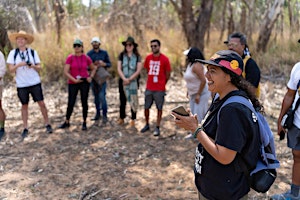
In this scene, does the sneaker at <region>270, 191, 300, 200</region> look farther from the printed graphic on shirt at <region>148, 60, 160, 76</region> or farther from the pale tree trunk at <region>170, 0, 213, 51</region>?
the pale tree trunk at <region>170, 0, 213, 51</region>

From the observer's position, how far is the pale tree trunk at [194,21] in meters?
8.01

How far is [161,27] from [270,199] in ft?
30.3

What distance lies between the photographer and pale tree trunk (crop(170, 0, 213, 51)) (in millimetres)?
8008

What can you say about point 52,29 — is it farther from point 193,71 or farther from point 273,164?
point 273,164

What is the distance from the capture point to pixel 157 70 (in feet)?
Answer: 18.0

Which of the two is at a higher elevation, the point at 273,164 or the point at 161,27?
the point at 161,27

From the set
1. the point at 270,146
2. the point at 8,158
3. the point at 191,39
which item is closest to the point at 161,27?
the point at 191,39

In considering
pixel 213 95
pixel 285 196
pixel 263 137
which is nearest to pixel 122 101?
pixel 213 95

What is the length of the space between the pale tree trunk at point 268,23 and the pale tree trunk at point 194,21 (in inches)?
115

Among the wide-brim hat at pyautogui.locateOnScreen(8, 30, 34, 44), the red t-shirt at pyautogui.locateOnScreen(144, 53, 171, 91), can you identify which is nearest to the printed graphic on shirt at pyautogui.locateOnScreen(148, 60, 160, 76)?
the red t-shirt at pyautogui.locateOnScreen(144, 53, 171, 91)

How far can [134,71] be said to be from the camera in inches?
229

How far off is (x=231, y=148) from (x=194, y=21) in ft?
22.8

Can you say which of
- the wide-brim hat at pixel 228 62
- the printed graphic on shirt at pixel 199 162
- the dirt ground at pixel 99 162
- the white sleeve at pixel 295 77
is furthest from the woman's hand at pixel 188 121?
the dirt ground at pixel 99 162

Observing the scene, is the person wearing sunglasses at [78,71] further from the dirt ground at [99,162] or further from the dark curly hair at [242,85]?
the dark curly hair at [242,85]
